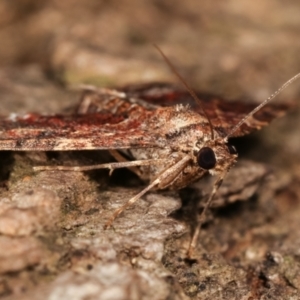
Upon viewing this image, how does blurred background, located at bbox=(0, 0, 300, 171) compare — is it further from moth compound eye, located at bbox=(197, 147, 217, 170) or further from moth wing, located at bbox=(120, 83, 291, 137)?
moth compound eye, located at bbox=(197, 147, 217, 170)

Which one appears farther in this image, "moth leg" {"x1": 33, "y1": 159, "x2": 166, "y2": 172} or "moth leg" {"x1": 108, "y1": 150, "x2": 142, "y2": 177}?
"moth leg" {"x1": 108, "y1": 150, "x2": 142, "y2": 177}

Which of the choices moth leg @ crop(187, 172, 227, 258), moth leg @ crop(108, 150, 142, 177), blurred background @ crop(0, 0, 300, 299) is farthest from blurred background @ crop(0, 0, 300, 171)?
moth leg @ crop(187, 172, 227, 258)

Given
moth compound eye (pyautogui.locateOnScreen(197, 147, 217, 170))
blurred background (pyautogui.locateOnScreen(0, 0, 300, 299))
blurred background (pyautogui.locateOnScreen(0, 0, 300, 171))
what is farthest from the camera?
blurred background (pyautogui.locateOnScreen(0, 0, 300, 171))

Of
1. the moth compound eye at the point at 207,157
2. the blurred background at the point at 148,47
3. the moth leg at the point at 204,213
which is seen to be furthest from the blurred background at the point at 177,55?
the moth compound eye at the point at 207,157

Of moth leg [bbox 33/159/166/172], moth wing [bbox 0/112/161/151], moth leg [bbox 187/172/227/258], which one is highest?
moth wing [bbox 0/112/161/151]

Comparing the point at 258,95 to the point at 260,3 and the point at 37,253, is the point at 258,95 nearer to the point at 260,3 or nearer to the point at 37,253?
the point at 260,3

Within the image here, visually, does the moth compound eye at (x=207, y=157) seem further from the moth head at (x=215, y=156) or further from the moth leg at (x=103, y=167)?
the moth leg at (x=103, y=167)

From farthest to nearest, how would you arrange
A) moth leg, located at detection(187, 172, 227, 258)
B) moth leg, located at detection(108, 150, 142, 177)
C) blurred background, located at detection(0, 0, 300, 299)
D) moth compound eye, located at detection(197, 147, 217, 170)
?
blurred background, located at detection(0, 0, 300, 299) → moth leg, located at detection(108, 150, 142, 177) → moth leg, located at detection(187, 172, 227, 258) → moth compound eye, located at detection(197, 147, 217, 170)

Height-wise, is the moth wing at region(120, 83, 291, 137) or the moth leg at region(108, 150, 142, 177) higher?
the moth wing at region(120, 83, 291, 137)
